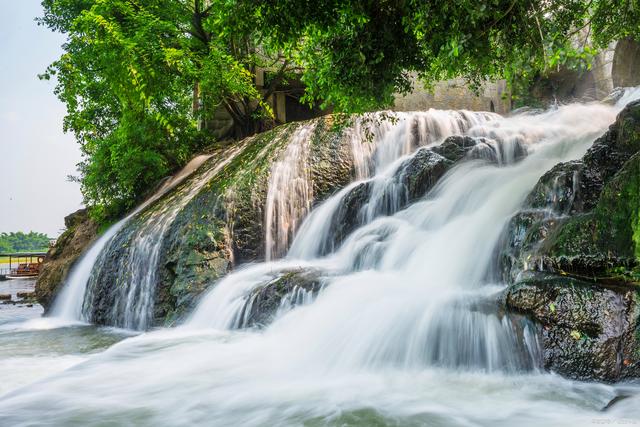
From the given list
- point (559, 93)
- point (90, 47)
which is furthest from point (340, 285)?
point (559, 93)

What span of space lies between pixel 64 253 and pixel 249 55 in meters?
7.03

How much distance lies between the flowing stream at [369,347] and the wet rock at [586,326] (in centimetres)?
12

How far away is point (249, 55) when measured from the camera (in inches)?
525

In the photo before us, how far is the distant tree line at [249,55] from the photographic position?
5008 mm

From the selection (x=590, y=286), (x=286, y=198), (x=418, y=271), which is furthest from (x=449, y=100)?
(x=590, y=286)

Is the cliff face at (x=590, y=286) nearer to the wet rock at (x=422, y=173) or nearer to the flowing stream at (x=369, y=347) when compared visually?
the flowing stream at (x=369, y=347)

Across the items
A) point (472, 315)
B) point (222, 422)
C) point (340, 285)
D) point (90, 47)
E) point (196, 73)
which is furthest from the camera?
point (90, 47)

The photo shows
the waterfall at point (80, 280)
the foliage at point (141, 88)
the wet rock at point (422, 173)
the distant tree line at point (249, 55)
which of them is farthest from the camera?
the foliage at point (141, 88)

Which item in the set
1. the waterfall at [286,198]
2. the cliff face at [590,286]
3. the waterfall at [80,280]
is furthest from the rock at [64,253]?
the cliff face at [590,286]

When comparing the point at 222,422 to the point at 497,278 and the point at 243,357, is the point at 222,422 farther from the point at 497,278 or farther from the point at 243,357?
the point at 497,278

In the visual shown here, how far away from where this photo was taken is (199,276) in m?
7.58

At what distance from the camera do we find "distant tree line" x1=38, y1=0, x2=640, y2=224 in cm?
501

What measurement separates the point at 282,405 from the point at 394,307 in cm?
169

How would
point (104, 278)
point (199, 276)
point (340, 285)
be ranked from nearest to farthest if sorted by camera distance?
point (340, 285) < point (199, 276) < point (104, 278)
